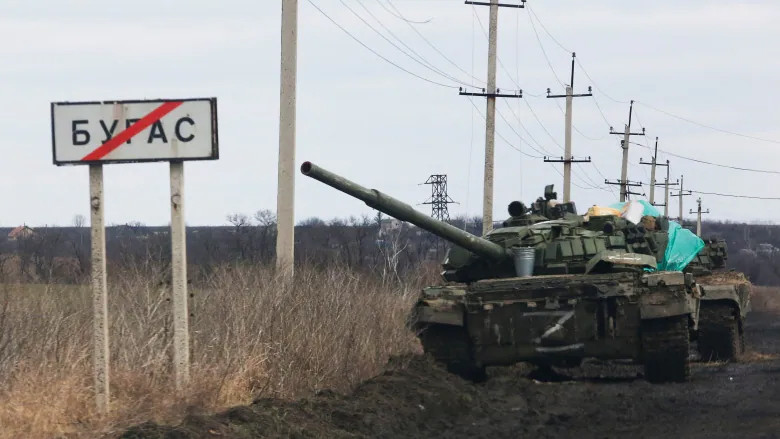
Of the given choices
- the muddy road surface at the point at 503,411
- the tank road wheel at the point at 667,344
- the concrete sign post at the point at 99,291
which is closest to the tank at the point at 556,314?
the tank road wheel at the point at 667,344

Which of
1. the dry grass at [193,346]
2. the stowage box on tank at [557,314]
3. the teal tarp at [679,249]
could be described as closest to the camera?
the dry grass at [193,346]

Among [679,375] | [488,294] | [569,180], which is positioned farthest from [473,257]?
[569,180]

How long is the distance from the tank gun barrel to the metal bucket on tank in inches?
8.1

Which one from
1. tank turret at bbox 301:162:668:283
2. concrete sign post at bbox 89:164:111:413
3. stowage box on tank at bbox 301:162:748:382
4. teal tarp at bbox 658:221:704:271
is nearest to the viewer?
concrete sign post at bbox 89:164:111:413

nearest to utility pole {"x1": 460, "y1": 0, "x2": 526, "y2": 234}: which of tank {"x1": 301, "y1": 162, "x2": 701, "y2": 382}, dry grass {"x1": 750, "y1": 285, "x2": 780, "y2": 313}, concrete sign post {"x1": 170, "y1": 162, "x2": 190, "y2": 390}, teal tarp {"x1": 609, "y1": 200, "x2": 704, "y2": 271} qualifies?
teal tarp {"x1": 609, "y1": 200, "x2": 704, "y2": 271}

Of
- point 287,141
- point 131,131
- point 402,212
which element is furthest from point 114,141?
point 287,141

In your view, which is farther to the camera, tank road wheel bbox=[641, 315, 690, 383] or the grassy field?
tank road wheel bbox=[641, 315, 690, 383]

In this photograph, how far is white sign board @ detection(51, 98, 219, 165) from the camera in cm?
1041

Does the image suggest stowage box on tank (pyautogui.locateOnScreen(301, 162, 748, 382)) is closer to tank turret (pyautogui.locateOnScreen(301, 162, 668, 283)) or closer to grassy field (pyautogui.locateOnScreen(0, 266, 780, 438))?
tank turret (pyautogui.locateOnScreen(301, 162, 668, 283))

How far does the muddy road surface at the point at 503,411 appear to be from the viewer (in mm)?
10328

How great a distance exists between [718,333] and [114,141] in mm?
12807

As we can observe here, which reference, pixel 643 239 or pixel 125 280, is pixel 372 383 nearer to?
pixel 125 280

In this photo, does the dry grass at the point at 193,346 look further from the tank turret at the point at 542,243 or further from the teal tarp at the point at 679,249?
the teal tarp at the point at 679,249

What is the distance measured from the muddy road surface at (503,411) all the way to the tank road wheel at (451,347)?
23 cm
